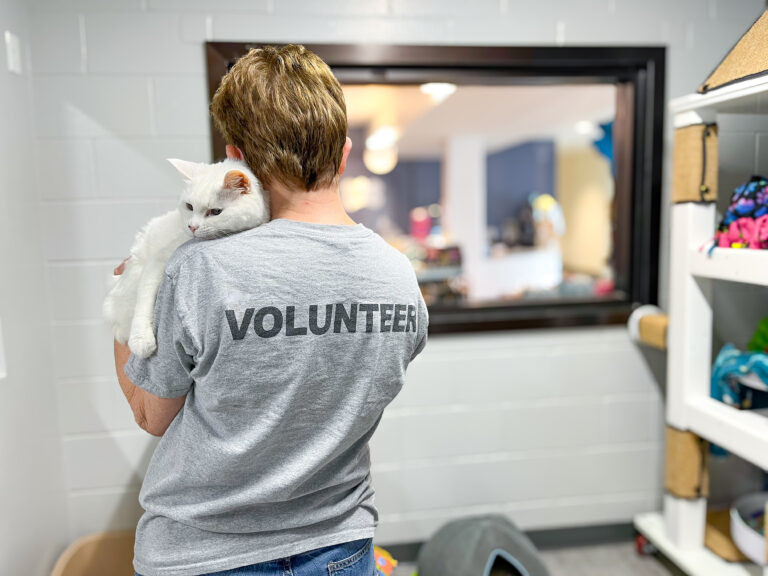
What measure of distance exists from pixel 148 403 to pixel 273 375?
229mm

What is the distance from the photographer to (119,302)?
37.1 inches

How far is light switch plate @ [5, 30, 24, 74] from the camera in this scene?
162 cm

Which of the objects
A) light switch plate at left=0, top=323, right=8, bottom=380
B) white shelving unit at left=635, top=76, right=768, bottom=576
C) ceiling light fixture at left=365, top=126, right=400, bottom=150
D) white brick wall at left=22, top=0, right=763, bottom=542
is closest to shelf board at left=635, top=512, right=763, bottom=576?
white shelving unit at left=635, top=76, right=768, bottom=576

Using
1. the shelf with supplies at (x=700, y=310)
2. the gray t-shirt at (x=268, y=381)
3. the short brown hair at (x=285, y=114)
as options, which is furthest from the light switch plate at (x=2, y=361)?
the shelf with supplies at (x=700, y=310)

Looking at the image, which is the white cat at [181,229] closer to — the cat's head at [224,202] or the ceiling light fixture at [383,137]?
the cat's head at [224,202]

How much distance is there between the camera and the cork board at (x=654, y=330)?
1.95 meters

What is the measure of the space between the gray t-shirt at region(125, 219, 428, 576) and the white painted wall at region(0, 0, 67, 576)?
2.74ft

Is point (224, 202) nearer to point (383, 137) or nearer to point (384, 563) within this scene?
point (384, 563)

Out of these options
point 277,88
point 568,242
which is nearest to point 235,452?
point 277,88

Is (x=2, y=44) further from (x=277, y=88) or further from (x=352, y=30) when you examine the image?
(x=277, y=88)

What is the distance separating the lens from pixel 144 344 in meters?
0.85

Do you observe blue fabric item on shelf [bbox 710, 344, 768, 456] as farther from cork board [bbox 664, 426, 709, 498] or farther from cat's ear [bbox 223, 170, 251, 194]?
cat's ear [bbox 223, 170, 251, 194]

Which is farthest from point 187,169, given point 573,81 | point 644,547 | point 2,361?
point 644,547

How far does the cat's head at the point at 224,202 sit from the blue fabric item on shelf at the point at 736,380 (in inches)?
57.9
